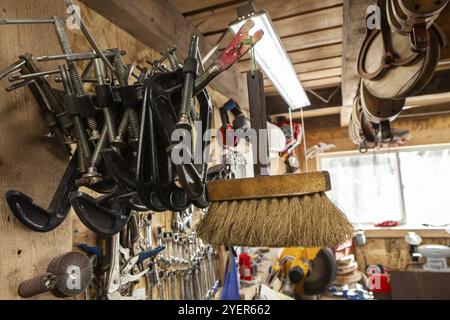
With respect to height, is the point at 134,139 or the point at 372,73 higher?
the point at 372,73

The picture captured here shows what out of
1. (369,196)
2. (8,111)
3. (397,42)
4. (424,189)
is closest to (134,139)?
(8,111)

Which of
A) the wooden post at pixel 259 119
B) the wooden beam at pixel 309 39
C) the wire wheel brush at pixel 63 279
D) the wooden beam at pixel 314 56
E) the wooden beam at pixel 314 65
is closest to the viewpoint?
the wire wheel brush at pixel 63 279

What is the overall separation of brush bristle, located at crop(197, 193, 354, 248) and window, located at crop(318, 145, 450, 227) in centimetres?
207

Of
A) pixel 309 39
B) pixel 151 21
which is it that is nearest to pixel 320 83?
pixel 309 39

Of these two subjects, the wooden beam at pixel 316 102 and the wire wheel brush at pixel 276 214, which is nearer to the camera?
the wire wheel brush at pixel 276 214

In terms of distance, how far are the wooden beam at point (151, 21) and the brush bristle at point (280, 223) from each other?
682 mm

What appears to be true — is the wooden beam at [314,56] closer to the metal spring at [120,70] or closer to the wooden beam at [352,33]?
the wooden beam at [352,33]

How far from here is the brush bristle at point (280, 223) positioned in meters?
0.49

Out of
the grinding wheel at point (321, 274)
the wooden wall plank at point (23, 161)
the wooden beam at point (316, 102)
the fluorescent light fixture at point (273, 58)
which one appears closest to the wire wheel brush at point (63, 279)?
the wooden wall plank at point (23, 161)

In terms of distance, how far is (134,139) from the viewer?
459 millimetres

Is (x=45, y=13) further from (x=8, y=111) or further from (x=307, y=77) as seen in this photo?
(x=307, y=77)

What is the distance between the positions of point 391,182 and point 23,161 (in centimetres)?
316

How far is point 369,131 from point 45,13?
6.78ft

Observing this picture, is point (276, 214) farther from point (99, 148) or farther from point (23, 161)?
point (23, 161)
